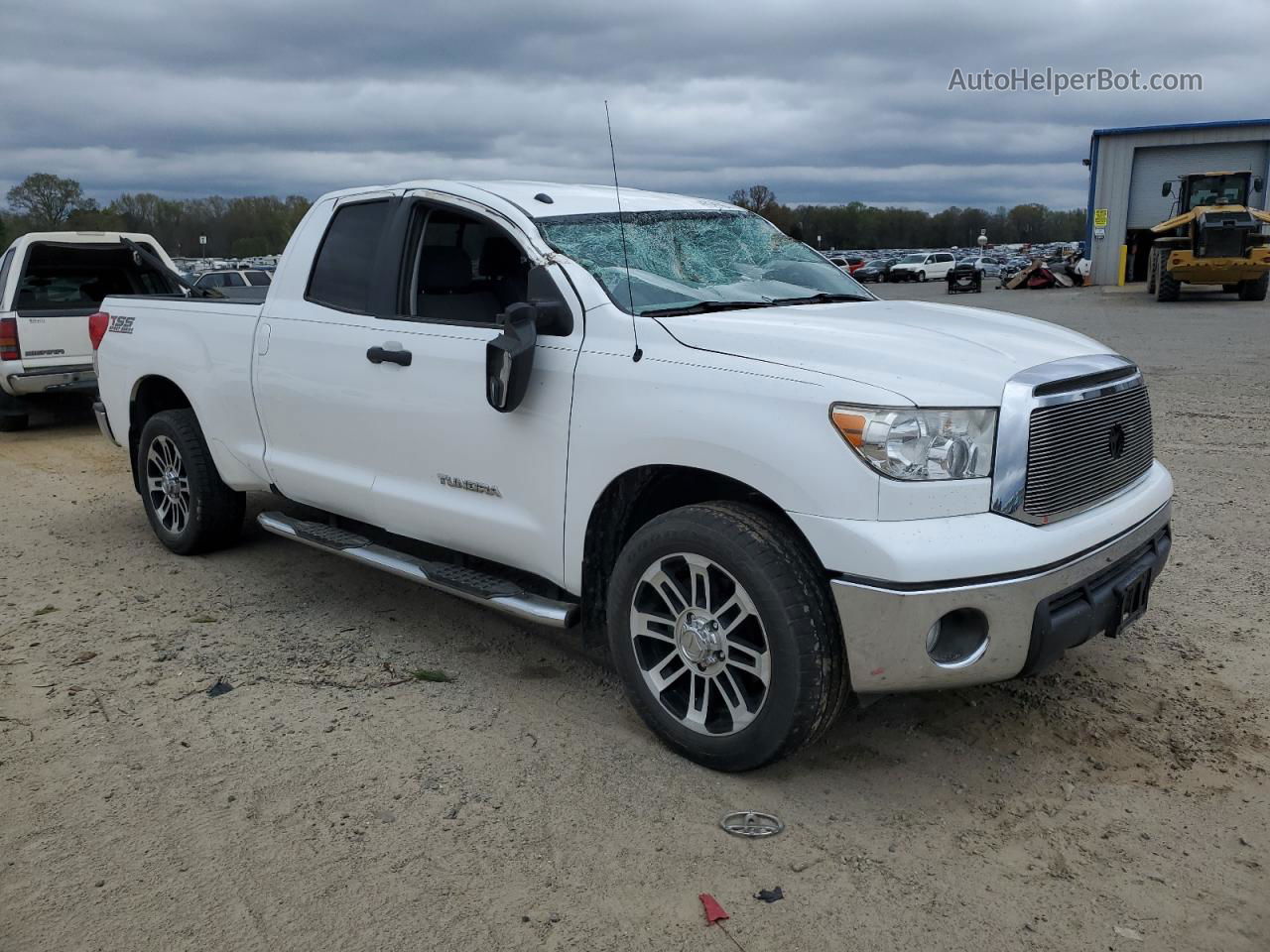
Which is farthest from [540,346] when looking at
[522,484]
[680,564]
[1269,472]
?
[1269,472]

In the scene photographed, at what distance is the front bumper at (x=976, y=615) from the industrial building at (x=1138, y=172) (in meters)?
37.1

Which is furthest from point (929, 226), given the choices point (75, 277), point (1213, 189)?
point (75, 277)

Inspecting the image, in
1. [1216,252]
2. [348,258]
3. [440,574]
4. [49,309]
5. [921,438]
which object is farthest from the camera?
[1216,252]

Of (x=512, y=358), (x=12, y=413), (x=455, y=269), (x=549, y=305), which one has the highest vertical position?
(x=455, y=269)

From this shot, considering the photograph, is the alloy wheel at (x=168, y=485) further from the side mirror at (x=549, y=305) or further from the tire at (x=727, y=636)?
the tire at (x=727, y=636)

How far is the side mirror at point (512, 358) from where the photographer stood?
12.2ft

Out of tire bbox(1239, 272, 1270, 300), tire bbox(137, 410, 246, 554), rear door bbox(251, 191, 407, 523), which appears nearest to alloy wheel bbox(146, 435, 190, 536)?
tire bbox(137, 410, 246, 554)

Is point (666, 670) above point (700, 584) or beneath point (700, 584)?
beneath

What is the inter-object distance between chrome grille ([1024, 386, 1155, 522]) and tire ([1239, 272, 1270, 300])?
25044 mm

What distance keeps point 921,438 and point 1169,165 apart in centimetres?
4063

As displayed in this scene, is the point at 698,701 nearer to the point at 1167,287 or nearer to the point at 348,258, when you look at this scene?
the point at 348,258

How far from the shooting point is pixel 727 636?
3420 millimetres

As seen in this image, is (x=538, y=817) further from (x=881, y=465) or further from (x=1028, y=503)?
(x=1028, y=503)

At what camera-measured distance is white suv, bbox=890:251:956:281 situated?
55188mm
